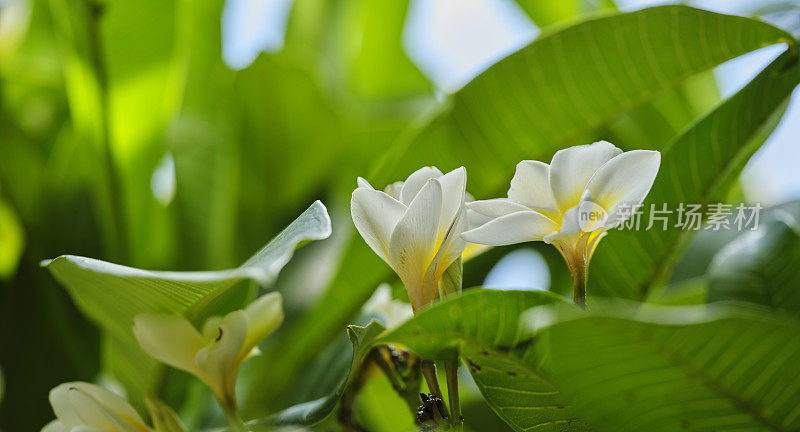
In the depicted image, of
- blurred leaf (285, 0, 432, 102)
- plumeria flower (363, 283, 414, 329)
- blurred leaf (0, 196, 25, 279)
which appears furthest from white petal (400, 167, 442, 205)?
blurred leaf (285, 0, 432, 102)

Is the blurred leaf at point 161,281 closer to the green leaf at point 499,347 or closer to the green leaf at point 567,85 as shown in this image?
the green leaf at point 499,347

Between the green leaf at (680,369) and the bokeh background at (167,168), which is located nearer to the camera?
the green leaf at (680,369)

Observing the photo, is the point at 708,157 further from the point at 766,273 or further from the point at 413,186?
the point at 413,186

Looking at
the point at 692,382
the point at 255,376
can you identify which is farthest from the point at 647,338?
the point at 255,376

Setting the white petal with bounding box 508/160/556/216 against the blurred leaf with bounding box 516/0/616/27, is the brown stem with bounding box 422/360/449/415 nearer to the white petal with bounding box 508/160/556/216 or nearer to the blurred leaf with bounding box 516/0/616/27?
the white petal with bounding box 508/160/556/216

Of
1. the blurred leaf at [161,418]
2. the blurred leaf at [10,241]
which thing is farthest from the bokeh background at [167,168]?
the blurred leaf at [161,418]

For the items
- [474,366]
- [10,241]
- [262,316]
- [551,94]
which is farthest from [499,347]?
[10,241]
